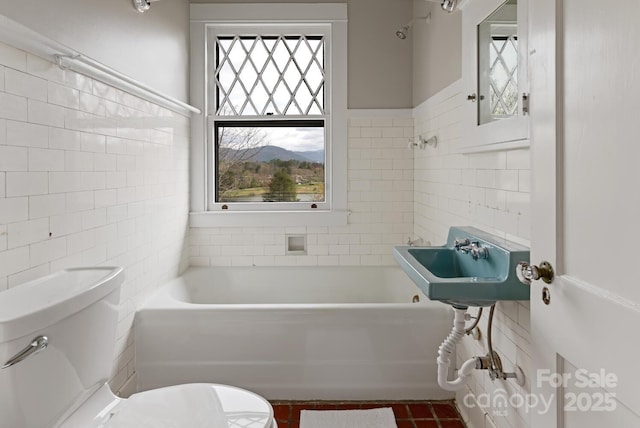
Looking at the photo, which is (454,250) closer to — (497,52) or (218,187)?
(497,52)

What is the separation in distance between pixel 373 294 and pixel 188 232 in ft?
4.94

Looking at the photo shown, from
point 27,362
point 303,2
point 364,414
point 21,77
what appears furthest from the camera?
point 303,2

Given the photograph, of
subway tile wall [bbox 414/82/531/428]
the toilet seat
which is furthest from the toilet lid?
subway tile wall [bbox 414/82/531/428]

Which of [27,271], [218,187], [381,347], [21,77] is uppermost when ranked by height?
[21,77]

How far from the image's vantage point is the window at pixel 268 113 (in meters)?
3.43

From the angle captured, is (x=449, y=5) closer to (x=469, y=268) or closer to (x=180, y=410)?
(x=469, y=268)

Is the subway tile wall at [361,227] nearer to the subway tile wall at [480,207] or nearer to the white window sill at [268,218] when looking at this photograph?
the white window sill at [268,218]

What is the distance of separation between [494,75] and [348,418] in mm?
1832

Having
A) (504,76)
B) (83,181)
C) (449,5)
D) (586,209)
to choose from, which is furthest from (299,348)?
(449,5)

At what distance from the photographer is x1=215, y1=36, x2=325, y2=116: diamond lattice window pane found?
356cm

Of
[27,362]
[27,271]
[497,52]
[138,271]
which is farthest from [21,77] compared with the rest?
[497,52]

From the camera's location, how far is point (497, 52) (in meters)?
1.93

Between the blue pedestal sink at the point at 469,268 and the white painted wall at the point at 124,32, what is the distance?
1.66 meters

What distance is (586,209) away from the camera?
1.00 metres
